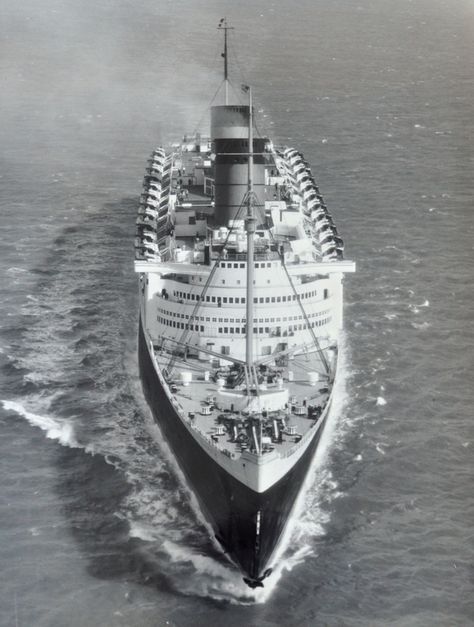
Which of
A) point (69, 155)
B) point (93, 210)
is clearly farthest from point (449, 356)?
point (69, 155)

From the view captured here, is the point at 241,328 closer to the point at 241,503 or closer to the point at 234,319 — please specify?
the point at 234,319

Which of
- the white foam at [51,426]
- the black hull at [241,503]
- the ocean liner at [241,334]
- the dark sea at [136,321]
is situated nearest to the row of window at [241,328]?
the ocean liner at [241,334]

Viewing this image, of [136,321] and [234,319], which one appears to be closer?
[234,319]

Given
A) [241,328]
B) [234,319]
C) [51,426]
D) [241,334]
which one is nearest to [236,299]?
[234,319]

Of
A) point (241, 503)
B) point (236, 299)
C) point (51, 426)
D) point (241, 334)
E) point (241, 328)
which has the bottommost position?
point (241, 503)

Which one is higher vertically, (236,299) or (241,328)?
(236,299)

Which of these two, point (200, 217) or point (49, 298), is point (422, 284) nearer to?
point (200, 217)

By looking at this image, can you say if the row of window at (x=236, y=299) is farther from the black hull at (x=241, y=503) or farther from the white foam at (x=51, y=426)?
the white foam at (x=51, y=426)
